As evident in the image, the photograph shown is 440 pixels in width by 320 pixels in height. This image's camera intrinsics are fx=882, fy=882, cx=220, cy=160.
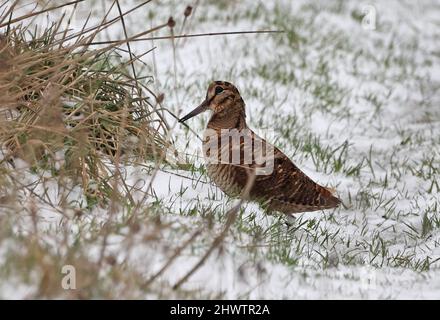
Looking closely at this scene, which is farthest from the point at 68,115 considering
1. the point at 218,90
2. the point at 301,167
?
the point at 301,167

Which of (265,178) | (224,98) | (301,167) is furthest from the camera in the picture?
(301,167)

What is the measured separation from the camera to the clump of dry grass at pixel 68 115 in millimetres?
4484

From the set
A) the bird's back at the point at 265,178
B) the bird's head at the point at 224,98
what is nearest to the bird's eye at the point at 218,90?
the bird's head at the point at 224,98

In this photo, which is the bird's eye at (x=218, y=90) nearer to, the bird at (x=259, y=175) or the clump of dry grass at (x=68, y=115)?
the bird at (x=259, y=175)

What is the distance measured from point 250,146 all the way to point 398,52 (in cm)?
597

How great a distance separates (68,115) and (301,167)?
2026mm

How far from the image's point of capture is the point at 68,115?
16.1 feet

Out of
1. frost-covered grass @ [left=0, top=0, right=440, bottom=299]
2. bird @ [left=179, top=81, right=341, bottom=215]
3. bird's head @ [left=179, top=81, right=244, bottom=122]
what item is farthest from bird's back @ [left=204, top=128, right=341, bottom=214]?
bird's head @ [left=179, top=81, right=244, bottom=122]

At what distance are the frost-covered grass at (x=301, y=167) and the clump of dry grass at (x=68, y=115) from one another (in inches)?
6.6

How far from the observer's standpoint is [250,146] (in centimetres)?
493

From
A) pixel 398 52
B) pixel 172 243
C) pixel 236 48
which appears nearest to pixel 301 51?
pixel 236 48

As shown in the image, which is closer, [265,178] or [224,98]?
[265,178]

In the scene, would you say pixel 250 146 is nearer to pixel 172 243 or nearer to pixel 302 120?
pixel 172 243

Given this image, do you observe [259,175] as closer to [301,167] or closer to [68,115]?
[68,115]
